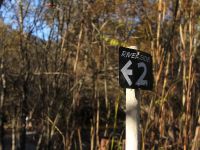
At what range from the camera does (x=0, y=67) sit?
10492mm

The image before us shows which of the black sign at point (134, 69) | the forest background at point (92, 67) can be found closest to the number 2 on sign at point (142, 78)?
the black sign at point (134, 69)

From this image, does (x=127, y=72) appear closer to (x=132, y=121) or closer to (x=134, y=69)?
(x=134, y=69)

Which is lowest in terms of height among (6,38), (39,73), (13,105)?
(13,105)

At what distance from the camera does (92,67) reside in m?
8.28

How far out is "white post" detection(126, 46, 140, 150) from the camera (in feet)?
12.1

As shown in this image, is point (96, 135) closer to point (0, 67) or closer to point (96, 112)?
point (96, 112)

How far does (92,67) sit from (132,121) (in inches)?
182

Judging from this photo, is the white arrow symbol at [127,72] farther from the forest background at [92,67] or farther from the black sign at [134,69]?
the forest background at [92,67]

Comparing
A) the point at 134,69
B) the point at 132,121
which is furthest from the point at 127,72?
the point at 132,121

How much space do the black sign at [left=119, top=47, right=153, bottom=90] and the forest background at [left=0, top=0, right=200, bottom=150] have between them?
1056 millimetres

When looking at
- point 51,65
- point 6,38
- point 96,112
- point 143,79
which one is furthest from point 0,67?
point 143,79

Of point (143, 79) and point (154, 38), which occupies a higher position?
point (154, 38)

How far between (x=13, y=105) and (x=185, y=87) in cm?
788

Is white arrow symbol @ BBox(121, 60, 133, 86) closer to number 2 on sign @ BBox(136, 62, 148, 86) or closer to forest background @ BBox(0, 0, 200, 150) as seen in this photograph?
number 2 on sign @ BBox(136, 62, 148, 86)
